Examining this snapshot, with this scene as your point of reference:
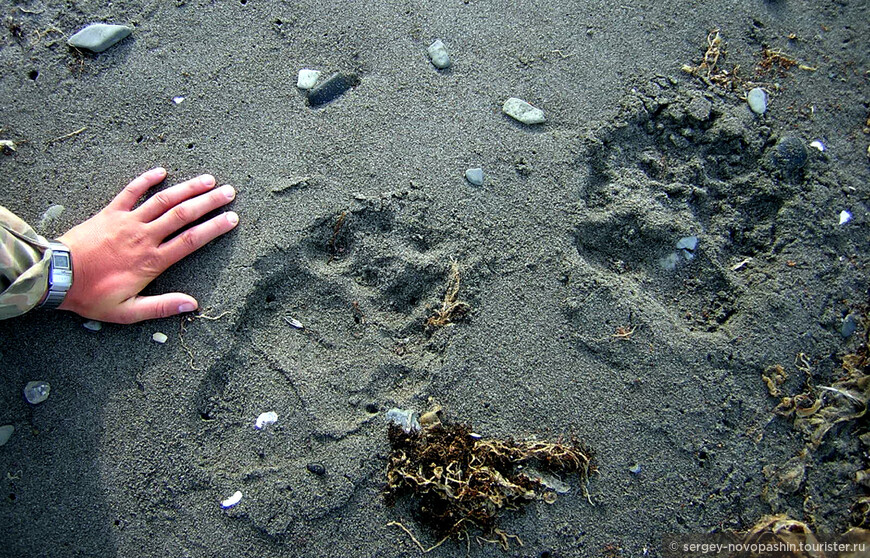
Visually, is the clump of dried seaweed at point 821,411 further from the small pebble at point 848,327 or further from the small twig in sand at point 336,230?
the small twig in sand at point 336,230

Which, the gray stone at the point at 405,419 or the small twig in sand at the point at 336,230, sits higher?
the small twig in sand at the point at 336,230

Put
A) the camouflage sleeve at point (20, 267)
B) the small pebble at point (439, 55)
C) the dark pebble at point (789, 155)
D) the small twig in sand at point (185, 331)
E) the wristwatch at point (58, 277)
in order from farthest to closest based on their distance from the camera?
1. the small pebble at point (439, 55)
2. the dark pebble at point (789, 155)
3. the small twig in sand at point (185, 331)
4. the wristwatch at point (58, 277)
5. the camouflage sleeve at point (20, 267)

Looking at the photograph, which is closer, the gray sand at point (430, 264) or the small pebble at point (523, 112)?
the gray sand at point (430, 264)

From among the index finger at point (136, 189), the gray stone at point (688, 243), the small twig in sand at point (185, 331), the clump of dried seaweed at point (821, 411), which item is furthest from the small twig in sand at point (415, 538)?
the index finger at point (136, 189)

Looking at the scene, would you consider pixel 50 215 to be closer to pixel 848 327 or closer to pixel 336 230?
pixel 336 230

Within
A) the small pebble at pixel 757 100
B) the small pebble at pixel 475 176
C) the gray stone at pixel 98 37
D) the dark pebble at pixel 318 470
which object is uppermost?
the gray stone at pixel 98 37

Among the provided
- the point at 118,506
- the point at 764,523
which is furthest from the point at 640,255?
the point at 118,506

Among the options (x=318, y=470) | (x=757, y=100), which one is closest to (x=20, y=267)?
(x=318, y=470)

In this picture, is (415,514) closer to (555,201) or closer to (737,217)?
(555,201)

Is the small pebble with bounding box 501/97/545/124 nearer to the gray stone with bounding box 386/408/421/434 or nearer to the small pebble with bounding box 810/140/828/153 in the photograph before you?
the small pebble with bounding box 810/140/828/153
